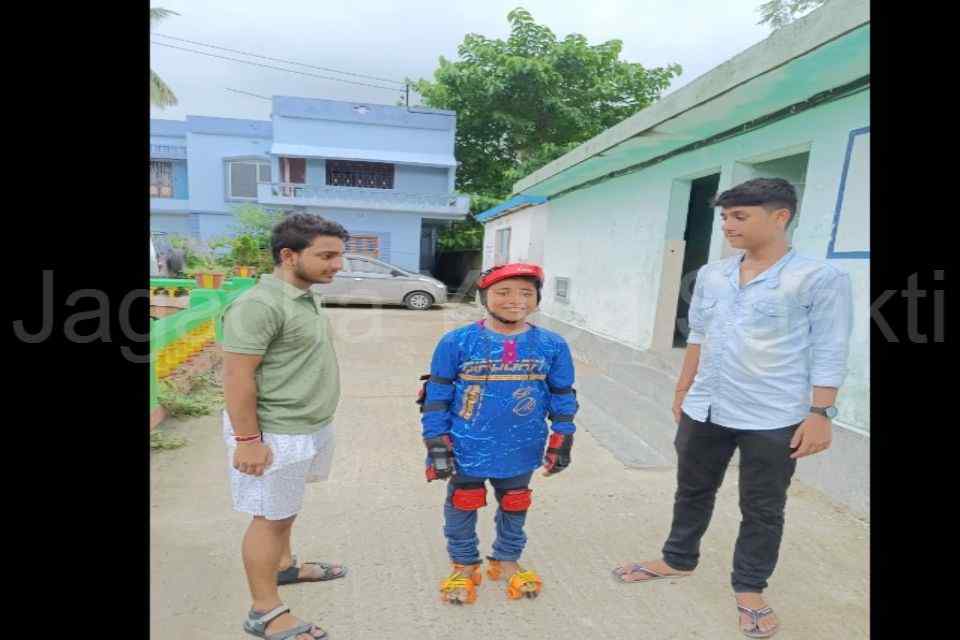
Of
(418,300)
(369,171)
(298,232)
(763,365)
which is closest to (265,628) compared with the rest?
(298,232)

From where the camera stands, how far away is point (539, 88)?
15.5 m

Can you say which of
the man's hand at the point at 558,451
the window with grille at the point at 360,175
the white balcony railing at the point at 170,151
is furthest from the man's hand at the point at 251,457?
the white balcony railing at the point at 170,151

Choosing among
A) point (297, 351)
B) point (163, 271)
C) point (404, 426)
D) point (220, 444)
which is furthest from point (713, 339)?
point (163, 271)

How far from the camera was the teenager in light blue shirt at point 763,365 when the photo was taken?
1951 mm

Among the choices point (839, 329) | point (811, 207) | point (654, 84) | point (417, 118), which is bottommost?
point (839, 329)

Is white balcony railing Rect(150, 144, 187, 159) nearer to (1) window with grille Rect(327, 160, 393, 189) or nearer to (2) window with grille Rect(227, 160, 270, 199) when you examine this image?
(2) window with grille Rect(227, 160, 270, 199)

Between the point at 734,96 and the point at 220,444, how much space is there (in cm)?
419

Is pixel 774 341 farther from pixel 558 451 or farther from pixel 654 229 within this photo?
pixel 654 229

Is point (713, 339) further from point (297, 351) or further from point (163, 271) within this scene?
point (163, 271)

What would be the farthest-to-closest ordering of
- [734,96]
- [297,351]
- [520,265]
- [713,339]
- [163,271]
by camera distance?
1. [163,271]
2. [734,96]
3. [713,339]
4. [520,265]
5. [297,351]

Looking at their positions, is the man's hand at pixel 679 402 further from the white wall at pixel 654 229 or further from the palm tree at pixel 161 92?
the palm tree at pixel 161 92

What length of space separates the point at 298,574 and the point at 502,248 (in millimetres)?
10383

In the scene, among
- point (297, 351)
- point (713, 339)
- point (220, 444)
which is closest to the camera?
point (297, 351)

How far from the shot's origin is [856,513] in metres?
2.99
